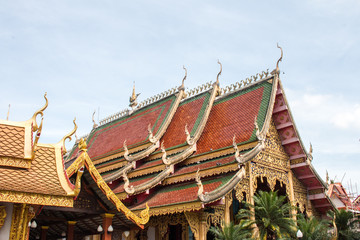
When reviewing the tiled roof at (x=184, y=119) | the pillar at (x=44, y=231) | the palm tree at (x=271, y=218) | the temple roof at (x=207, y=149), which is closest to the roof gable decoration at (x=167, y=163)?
the temple roof at (x=207, y=149)

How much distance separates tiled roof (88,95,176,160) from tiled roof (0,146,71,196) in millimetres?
8787

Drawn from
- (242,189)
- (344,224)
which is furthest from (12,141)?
(344,224)

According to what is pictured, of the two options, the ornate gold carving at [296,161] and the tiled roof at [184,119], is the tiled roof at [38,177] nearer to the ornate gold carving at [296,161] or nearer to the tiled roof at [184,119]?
the tiled roof at [184,119]

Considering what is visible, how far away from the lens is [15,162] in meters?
6.88

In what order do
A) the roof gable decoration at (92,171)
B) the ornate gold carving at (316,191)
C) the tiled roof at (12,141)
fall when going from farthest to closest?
the ornate gold carving at (316,191) → the roof gable decoration at (92,171) → the tiled roof at (12,141)

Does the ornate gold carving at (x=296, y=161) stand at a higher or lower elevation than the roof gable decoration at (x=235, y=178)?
higher

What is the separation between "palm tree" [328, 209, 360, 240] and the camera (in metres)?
13.7

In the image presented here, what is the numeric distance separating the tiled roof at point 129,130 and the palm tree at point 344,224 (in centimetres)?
763

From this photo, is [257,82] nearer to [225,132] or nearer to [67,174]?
[225,132]

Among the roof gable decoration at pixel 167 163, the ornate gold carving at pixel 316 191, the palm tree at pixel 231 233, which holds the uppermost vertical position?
the roof gable decoration at pixel 167 163

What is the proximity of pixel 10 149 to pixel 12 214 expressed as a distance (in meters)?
1.15

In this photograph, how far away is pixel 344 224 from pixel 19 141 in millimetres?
11445

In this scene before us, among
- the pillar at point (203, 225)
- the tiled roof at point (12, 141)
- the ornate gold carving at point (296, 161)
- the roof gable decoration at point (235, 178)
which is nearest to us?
the tiled roof at point (12, 141)

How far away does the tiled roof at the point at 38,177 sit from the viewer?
252 inches
